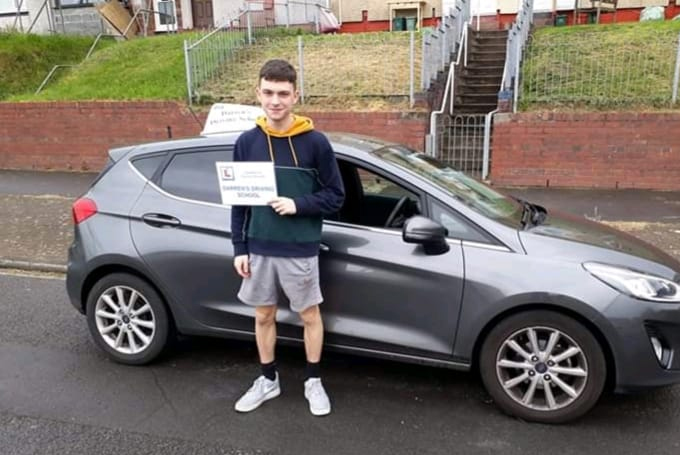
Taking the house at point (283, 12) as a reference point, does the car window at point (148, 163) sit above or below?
below

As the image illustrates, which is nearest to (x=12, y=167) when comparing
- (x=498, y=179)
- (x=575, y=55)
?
(x=498, y=179)

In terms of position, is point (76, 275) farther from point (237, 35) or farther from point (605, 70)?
point (237, 35)

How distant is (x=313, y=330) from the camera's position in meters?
3.41

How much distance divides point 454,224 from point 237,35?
12207 millimetres

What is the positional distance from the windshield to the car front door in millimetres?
207

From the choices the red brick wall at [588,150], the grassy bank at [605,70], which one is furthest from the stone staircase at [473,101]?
the grassy bank at [605,70]

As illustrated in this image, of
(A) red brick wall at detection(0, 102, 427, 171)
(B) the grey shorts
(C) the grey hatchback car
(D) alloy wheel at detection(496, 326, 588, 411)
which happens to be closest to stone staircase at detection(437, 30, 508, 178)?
(A) red brick wall at detection(0, 102, 427, 171)

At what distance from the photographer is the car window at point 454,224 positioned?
3348 mm

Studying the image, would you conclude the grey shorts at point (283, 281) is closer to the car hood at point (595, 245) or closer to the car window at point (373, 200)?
the car window at point (373, 200)

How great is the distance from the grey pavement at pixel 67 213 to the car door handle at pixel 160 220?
278cm

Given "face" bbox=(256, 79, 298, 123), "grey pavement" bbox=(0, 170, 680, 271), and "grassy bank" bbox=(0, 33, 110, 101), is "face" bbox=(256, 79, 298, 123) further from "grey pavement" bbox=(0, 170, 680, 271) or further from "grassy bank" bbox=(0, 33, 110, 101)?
"grassy bank" bbox=(0, 33, 110, 101)

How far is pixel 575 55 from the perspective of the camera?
11.2 metres

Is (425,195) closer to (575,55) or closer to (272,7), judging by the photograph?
(575,55)

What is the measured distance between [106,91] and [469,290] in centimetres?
1143
